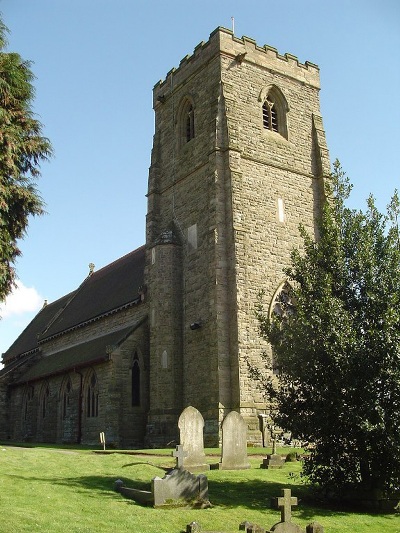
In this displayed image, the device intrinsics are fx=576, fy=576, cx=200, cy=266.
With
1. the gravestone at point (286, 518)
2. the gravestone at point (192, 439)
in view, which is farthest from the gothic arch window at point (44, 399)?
the gravestone at point (286, 518)

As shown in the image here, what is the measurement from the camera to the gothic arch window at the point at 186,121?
26.7 metres

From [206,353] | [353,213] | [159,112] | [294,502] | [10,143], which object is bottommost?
[294,502]

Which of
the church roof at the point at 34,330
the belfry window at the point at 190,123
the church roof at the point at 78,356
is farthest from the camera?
the church roof at the point at 34,330

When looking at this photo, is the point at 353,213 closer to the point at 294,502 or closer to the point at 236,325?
the point at 294,502

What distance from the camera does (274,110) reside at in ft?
87.7

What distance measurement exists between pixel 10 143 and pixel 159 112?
1334 cm

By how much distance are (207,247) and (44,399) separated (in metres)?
16.1

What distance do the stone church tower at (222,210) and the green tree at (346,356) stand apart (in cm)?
818

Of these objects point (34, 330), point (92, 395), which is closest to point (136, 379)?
point (92, 395)

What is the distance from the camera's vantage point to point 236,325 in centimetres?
2105

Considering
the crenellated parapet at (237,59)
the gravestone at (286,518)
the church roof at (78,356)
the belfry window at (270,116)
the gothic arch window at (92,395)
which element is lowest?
the gravestone at (286,518)

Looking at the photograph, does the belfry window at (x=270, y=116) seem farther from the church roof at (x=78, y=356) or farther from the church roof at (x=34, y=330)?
the church roof at (x=34, y=330)

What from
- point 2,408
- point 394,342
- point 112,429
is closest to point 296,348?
point 394,342

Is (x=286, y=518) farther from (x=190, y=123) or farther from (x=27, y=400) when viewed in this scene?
(x=27, y=400)
